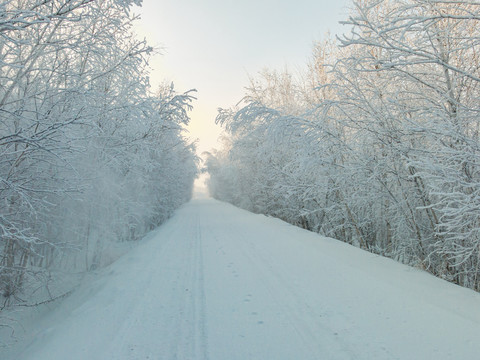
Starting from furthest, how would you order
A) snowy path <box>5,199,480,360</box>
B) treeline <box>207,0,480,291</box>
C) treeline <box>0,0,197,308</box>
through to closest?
treeline <box>0,0,197,308</box> < treeline <box>207,0,480,291</box> < snowy path <box>5,199,480,360</box>

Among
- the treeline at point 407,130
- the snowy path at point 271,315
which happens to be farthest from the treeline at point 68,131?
the treeline at point 407,130

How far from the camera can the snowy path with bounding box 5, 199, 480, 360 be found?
2.53 meters

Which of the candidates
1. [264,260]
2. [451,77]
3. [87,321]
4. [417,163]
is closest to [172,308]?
[87,321]

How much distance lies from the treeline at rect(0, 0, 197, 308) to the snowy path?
4.28 ft

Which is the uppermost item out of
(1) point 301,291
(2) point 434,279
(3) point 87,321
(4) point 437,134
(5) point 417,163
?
(4) point 437,134

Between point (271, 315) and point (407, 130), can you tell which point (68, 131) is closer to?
point (271, 315)

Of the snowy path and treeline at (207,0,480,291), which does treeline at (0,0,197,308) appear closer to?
the snowy path

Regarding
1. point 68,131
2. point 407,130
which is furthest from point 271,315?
point 68,131

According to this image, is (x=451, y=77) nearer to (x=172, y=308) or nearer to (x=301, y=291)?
(x=301, y=291)

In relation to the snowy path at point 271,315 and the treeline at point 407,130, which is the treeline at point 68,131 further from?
the treeline at point 407,130

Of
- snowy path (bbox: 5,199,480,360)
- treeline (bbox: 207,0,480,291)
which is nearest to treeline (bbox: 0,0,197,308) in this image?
snowy path (bbox: 5,199,480,360)

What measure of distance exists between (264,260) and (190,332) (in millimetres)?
2888

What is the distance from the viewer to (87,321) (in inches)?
132

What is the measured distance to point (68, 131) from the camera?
393 centimetres
